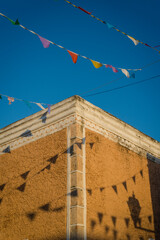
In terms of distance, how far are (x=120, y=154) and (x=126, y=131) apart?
1153 millimetres

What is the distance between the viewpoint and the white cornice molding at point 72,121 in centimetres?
991

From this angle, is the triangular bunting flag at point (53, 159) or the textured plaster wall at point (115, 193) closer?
the textured plaster wall at point (115, 193)

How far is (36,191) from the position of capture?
9383 millimetres

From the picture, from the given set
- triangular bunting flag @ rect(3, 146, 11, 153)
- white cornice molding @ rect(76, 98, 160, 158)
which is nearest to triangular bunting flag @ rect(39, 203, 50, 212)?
white cornice molding @ rect(76, 98, 160, 158)

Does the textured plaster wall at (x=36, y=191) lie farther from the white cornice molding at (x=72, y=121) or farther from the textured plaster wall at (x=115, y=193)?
the textured plaster wall at (x=115, y=193)

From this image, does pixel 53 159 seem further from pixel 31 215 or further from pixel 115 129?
pixel 115 129

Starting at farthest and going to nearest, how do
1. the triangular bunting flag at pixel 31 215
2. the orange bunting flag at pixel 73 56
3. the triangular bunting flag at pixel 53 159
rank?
the triangular bunting flag at pixel 53 159 < the triangular bunting flag at pixel 31 215 < the orange bunting flag at pixel 73 56

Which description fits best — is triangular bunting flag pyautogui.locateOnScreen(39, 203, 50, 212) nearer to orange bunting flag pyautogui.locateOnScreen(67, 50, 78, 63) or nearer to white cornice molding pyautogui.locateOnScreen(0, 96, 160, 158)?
white cornice molding pyautogui.locateOnScreen(0, 96, 160, 158)

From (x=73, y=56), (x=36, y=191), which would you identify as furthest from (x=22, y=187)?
(x=73, y=56)

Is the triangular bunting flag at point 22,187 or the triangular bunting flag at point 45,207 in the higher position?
the triangular bunting flag at point 22,187

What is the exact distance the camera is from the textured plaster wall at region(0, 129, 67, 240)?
864 cm

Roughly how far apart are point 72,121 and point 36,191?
250 cm

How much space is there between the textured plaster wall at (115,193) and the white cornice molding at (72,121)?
38 cm

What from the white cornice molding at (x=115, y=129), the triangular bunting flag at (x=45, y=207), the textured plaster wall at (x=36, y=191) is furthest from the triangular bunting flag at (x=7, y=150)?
the white cornice molding at (x=115, y=129)
